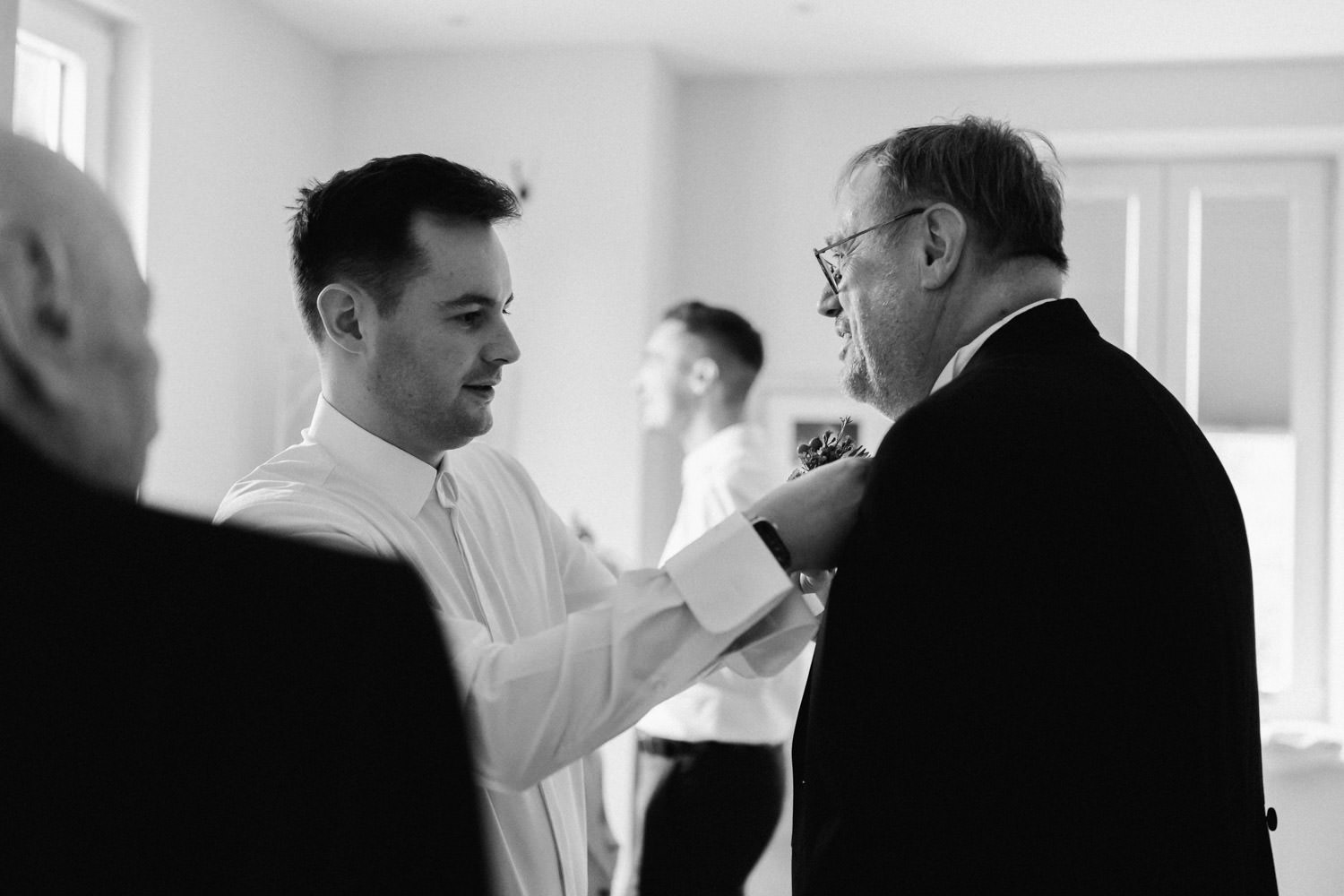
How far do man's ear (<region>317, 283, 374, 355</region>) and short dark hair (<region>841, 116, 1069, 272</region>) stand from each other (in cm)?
62

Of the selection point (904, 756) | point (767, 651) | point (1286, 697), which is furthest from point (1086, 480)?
point (1286, 697)

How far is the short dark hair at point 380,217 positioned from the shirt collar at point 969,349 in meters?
0.59

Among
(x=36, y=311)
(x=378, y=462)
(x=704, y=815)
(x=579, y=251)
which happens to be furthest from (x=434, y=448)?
(x=579, y=251)

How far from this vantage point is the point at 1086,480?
41.8 inches

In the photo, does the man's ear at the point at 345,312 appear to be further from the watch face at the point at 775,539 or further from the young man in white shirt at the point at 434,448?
the watch face at the point at 775,539

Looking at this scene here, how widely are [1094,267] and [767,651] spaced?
420 cm

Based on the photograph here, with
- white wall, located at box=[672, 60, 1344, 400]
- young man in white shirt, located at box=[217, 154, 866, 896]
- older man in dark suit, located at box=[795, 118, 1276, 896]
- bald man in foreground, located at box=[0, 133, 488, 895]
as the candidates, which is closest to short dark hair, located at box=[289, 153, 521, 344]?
young man in white shirt, located at box=[217, 154, 866, 896]

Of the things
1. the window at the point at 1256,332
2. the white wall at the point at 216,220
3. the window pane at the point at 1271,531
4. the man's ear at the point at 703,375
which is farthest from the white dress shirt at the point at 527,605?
the window pane at the point at 1271,531

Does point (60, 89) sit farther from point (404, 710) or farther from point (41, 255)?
point (404, 710)

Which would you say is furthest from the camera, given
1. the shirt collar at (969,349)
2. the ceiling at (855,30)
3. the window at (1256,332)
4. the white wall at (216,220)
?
the window at (1256,332)

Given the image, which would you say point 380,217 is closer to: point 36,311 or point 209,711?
point 36,311

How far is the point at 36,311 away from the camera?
583 mm

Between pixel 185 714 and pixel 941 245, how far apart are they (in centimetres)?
104

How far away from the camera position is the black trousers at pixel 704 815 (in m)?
3.08
